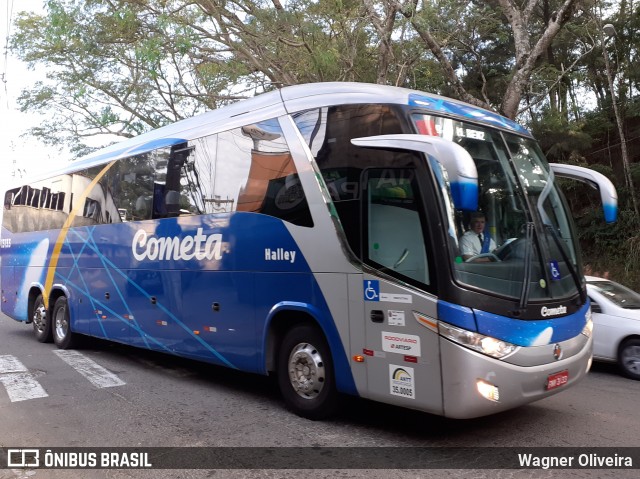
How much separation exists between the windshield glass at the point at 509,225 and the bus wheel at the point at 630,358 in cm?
341

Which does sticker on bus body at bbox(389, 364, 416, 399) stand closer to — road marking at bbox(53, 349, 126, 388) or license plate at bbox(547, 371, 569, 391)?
license plate at bbox(547, 371, 569, 391)

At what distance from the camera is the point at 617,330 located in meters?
8.13

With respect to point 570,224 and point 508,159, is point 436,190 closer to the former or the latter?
point 508,159

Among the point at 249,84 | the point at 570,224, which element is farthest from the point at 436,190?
the point at 249,84

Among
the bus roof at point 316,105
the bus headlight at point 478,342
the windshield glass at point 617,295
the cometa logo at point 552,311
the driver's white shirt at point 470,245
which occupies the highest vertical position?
the bus roof at point 316,105

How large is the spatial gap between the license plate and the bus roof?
238cm

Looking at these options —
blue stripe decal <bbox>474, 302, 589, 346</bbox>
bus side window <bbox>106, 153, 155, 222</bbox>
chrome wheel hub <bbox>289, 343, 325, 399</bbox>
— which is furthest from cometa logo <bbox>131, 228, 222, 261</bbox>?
blue stripe decal <bbox>474, 302, 589, 346</bbox>

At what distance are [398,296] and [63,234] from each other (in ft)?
25.4

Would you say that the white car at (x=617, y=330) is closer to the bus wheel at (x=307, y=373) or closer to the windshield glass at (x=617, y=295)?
the windshield glass at (x=617, y=295)

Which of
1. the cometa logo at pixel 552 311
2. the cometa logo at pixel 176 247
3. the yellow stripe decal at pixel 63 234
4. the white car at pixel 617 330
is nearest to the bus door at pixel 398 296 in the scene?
the cometa logo at pixel 552 311

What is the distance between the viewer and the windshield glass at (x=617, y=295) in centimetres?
845

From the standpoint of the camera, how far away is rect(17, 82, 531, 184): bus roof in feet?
17.5

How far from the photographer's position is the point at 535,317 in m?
4.78

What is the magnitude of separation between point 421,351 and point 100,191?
267 inches
